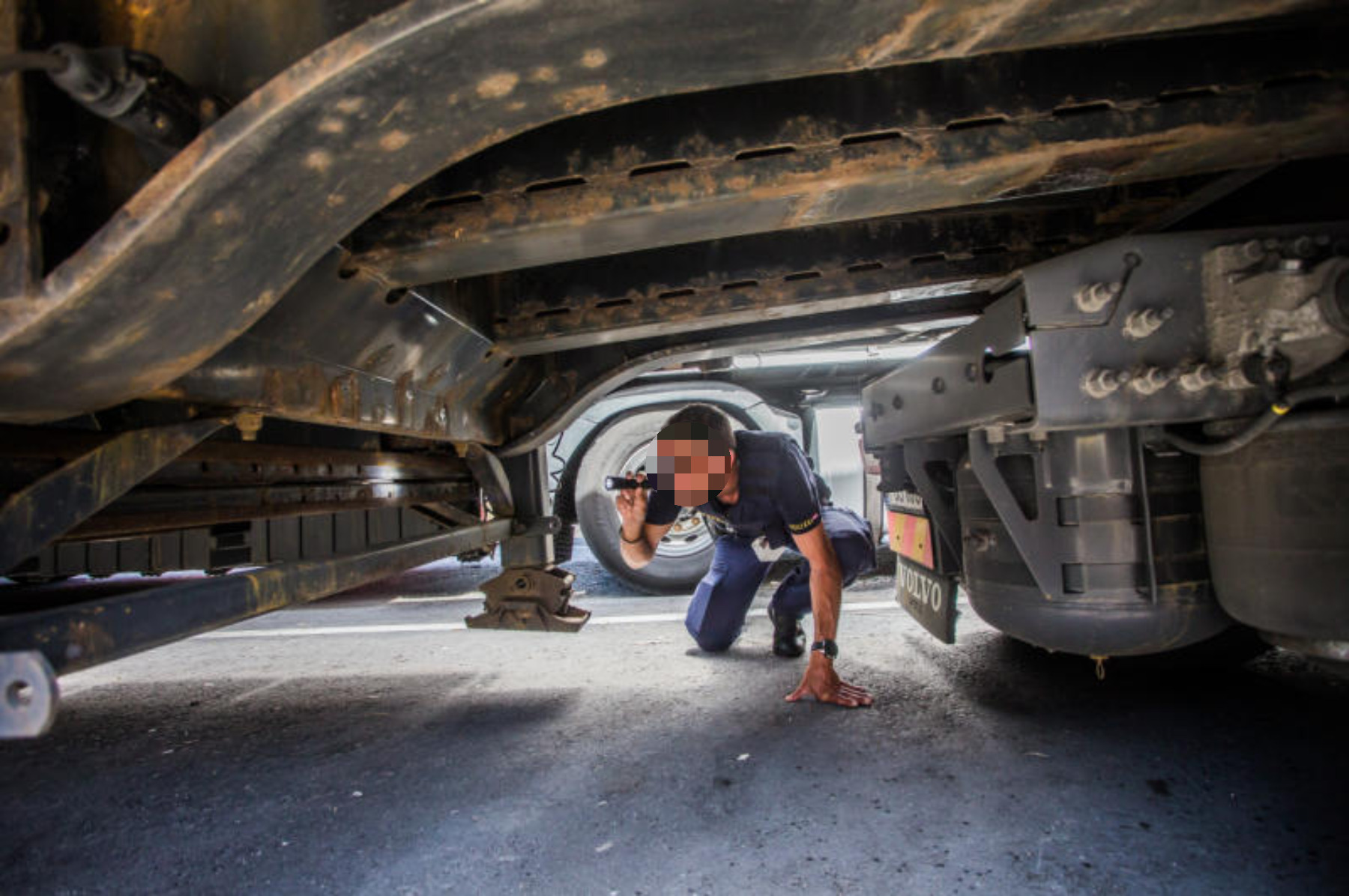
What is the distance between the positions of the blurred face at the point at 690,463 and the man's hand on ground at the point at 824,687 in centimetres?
68

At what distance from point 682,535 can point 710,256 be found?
7.84 ft

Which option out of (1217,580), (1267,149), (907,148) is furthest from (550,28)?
(1217,580)

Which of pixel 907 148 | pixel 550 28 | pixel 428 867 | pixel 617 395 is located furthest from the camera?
pixel 617 395

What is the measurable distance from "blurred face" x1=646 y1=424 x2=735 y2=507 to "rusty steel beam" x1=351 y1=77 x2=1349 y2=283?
3.50 feet

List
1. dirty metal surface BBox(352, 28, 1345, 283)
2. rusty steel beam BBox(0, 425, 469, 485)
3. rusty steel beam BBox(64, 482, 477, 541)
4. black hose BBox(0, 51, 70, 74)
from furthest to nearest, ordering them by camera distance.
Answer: rusty steel beam BBox(64, 482, 477, 541) < rusty steel beam BBox(0, 425, 469, 485) < dirty metal surface BBox(352, 28, 1345, 283) < black hose BBox(0, 51, 70, 74)

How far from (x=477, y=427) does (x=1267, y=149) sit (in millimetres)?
2104

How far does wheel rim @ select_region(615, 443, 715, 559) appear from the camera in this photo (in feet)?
12.8

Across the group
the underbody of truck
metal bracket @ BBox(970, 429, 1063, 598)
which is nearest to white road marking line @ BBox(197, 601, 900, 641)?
the underbody of truck

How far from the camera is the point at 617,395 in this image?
3.94 meters

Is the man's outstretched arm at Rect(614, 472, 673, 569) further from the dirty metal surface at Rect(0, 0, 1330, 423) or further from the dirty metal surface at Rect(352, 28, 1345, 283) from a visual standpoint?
the dirty metal surface at Rect(0, 0, 1330, 423)

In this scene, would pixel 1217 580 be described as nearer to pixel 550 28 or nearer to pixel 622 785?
pixel 622 785

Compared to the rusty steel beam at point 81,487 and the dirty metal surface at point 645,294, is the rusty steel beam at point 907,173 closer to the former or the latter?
the dirty metal surface at point 645,294

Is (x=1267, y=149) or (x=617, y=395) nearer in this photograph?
(x=1267, y=149)

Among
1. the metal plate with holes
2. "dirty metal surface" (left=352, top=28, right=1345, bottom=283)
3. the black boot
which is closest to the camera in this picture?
"dirty metal surface" (left=352, top=28, right=1345, bottom=283)
